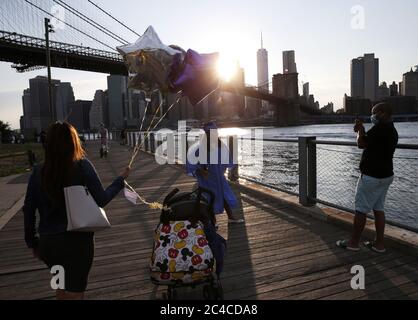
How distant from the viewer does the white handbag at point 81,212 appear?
2321 mm

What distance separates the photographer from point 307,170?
6.18 m

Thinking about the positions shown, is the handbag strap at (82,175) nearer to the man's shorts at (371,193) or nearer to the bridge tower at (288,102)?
the man's shorts at (371,193)

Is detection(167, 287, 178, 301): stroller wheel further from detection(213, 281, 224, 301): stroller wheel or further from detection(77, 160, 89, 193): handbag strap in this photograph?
detection(77, 160, 89, 193): handbag strap

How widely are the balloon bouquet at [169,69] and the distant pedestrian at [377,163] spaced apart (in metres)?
1.70

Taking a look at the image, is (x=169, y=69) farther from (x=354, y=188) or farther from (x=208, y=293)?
(x=354, y=188)

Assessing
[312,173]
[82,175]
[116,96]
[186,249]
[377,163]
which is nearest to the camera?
[82,175]

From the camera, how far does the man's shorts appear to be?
400 centimetres

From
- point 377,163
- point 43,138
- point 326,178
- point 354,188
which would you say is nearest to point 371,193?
point 377,163

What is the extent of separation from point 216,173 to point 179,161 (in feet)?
29.6

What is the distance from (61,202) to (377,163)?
121 inches

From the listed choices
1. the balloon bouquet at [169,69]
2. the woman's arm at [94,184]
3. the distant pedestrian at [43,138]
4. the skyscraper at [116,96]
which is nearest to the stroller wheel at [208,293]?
the balloon bouquet at [169,69]

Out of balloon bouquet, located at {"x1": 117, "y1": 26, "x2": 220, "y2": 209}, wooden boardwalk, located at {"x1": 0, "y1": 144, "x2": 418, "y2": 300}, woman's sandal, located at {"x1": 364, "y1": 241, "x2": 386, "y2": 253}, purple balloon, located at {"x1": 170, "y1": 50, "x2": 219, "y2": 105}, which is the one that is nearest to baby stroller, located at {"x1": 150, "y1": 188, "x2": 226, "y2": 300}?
wooden boardwalk, located at {"x1": 0, "y1": 144, "x2": 418, "y2": 300}
